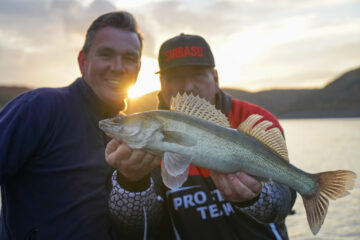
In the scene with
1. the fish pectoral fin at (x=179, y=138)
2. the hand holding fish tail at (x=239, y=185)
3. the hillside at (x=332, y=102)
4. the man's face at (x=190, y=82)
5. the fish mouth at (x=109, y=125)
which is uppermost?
the man's face at (x=190, y=82)

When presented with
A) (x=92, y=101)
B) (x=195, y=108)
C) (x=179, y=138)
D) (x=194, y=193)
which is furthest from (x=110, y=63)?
(x=194, y=193)

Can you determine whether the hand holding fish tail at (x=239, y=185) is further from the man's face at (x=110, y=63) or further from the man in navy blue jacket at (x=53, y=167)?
the man's face at (x=110, y=63)

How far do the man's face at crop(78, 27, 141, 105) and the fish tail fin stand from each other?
321 centimetres

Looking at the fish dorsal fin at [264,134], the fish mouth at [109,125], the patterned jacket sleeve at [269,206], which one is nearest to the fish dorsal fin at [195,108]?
the fish dorsal fin at [264,134]

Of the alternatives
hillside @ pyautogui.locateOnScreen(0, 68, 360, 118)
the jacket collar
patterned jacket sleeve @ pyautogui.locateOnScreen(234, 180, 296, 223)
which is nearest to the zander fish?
patterned jacket sleeve @ pyautogui.locateOnScreen(234, 180, 296, 223)

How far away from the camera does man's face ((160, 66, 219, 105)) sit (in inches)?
205

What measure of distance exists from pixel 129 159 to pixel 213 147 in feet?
3.15

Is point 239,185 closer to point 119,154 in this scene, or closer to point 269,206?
point 269,206

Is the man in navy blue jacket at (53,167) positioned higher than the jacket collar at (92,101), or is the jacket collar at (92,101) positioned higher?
the jacket collar at (92,101)

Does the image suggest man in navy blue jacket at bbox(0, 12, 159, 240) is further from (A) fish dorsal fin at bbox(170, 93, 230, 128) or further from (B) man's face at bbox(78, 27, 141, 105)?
(A) fish dorsal fin at bbox(170, 93, 230, 128)

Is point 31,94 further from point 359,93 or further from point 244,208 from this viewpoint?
point 359,93

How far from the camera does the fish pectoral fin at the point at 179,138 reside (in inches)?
123

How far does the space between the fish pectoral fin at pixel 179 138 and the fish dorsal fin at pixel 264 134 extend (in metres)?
0.77

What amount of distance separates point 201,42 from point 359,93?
373 feet
